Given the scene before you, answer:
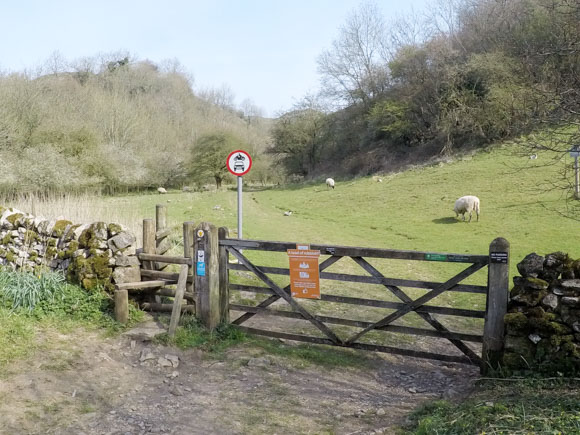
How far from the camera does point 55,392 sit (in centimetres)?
507

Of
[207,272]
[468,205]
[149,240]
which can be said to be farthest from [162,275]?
[468,205]

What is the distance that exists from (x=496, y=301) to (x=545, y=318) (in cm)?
61

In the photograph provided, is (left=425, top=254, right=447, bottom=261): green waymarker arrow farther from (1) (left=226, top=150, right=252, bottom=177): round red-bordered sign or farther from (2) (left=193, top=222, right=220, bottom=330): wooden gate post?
(1) (left=226, top=150, right=252, bottom=177): round red-bordered sign

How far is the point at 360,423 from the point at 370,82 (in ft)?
151

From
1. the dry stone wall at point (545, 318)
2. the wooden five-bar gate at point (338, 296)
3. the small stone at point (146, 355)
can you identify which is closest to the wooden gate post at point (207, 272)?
the wooden five-bar gate at point (338, 296)

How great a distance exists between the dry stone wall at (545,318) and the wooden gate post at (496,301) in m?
0.13

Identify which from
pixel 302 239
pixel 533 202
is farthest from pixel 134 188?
pixel 533 202

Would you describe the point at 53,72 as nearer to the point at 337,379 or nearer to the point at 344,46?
the point at 344,46

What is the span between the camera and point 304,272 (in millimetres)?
6520

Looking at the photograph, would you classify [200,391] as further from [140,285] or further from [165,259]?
[165,259]

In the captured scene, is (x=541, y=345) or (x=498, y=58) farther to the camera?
(x=498, y=58)

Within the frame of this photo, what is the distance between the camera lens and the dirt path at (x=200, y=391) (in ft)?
15.0

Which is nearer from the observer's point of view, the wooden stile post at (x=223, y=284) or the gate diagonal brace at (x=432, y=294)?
the gate diagonal brace at (x=432, y=294)

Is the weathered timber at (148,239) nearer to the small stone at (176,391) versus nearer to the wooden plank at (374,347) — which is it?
the wooden plank at (374,347)
